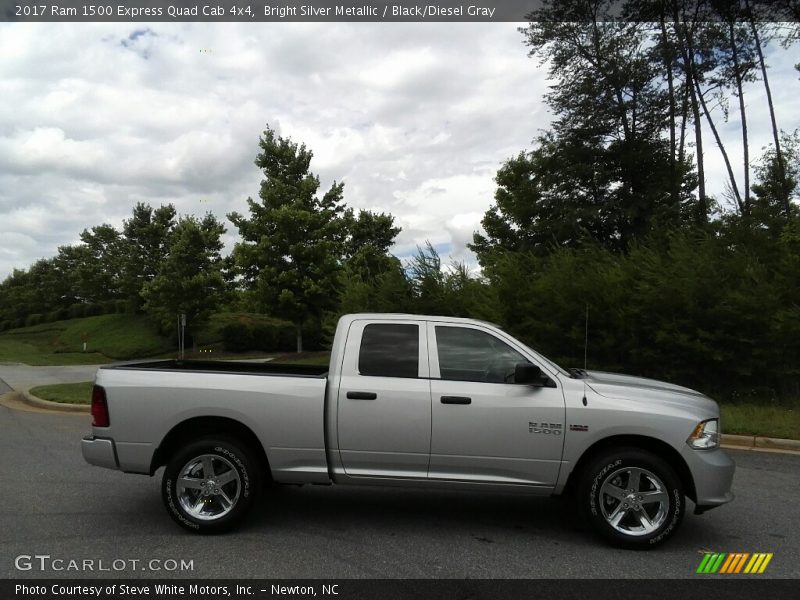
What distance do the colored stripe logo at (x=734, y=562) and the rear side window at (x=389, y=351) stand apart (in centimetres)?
251

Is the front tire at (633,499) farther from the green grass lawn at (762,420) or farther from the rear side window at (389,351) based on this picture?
the green grass lawn at (762,420)

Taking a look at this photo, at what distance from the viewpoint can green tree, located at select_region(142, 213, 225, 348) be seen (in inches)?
1346

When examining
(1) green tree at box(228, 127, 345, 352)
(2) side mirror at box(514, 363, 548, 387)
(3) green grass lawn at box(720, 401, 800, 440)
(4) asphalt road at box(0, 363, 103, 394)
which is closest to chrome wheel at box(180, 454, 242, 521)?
(2) side mirror at box(514, 363, 548, 387)

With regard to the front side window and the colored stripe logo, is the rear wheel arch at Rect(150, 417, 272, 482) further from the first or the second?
the colored stripe logo

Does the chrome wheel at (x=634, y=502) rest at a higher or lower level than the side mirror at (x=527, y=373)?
lower

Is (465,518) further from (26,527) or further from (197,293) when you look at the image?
(197,293)

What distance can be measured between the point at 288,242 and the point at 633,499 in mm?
26165

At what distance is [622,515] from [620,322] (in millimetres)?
8209

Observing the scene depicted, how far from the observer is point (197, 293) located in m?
34.5

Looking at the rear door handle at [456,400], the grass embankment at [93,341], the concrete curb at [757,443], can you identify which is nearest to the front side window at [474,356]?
the rear door handle at [456,400]

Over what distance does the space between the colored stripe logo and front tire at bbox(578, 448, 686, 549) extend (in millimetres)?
318

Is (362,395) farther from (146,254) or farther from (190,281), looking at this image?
(146,254)

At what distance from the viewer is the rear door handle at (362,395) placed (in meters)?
4.84
